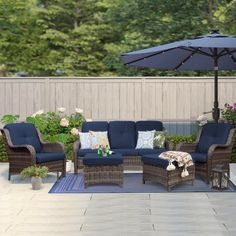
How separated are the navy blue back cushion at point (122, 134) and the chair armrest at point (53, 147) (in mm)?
1167

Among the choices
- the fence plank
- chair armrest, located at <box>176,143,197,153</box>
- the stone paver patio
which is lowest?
the stone paver patio

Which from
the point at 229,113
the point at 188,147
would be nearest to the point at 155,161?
the point at 188,147

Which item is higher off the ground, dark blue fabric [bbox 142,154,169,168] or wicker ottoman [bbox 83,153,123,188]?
dark blue fabric [bbox 142,154,169,168]

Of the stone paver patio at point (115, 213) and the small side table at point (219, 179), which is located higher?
the small side table at point (219, 179)

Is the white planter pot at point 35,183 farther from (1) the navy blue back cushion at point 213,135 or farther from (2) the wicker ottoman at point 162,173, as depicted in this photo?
(1) the navy blue back cushion at point 213,135

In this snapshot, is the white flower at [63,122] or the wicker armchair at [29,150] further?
the white flower at [63,122]

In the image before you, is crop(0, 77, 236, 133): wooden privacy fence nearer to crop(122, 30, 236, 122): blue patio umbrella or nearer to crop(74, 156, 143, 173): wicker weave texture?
crop(122, 30, 236, 122): blue patio umbrella

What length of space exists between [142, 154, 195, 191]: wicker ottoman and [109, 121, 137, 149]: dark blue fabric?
5.51 feet

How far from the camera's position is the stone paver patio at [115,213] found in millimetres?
6008

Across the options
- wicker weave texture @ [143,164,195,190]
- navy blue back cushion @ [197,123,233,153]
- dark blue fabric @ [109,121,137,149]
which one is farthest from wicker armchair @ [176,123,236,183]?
dark blue fabric @ [109,121,137,149]

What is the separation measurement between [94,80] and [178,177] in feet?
17.5

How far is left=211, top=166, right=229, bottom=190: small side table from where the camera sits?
8453 mm

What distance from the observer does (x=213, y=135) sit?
32.2ft

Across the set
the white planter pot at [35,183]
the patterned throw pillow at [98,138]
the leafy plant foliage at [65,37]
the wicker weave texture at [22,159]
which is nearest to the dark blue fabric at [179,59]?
the patterned throw pillow at [98,138]
